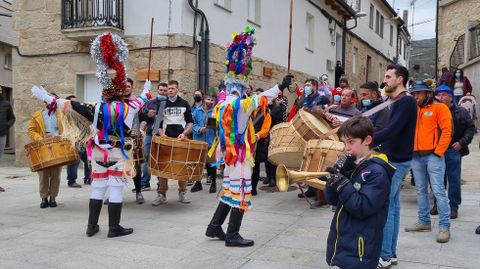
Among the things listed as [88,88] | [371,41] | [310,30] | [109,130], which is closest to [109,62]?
[109,130]

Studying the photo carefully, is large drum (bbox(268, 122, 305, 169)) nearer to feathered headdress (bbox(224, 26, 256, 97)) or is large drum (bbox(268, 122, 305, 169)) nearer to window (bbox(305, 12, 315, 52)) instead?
feathered headdress (bbox(224, 26, 256, 97))

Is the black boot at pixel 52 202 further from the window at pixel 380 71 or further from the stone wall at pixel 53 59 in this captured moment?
the window at pixel 380 71

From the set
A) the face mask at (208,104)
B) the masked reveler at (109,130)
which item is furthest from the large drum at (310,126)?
the face mask at (208,104)

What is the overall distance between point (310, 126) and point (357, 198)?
361 centimetres

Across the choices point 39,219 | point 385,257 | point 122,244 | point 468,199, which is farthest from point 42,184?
point 468,199

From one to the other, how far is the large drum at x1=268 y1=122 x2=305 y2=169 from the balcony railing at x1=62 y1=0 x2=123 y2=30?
6025 mm

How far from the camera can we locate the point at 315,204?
7.28 m

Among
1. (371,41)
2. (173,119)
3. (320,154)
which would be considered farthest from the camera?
(371,41)

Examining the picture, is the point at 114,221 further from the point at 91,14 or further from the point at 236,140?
the point at 91,14

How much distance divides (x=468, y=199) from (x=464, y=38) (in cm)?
1577

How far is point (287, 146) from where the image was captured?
22.0 feet

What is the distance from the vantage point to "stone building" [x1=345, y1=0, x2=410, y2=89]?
23581 millimetres

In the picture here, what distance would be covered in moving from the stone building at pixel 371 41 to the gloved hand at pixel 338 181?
66.2 feet

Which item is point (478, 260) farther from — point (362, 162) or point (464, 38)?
point (464, 38)
